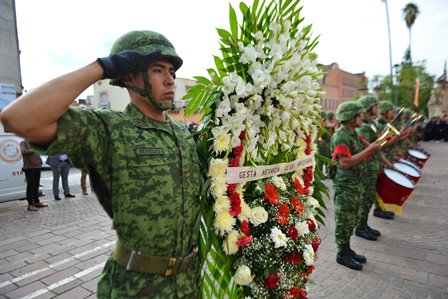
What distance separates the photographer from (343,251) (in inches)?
171

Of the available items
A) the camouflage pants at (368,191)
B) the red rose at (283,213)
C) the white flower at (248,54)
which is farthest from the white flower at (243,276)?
the camouflage pants at (368,191)

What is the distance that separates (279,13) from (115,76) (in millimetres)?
1402

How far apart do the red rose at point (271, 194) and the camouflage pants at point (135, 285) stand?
2.82 ft

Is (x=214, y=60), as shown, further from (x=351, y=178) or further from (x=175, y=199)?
(x=351, y=178)

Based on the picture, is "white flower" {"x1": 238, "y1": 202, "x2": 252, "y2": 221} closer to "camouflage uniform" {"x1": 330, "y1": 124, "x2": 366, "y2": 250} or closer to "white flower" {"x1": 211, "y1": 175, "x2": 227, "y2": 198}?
"white flower" {"x1": 211, "y1": 175, "x2": 227, "y2": 198}

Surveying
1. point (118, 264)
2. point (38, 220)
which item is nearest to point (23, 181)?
point (38, 220)

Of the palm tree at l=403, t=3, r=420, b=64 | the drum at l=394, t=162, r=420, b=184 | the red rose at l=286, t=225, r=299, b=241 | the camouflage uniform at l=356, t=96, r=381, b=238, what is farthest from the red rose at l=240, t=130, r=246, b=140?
the palm tree at l=403, t=3, r=420, b=64

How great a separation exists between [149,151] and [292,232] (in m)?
1.33

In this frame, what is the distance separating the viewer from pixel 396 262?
4410 mm

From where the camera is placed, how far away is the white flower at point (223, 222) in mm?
2057

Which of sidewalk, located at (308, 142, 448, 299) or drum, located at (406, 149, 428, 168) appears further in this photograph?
drum, located at (406, 149, 428, 168)

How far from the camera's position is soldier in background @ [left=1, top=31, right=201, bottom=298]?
4.60 ft

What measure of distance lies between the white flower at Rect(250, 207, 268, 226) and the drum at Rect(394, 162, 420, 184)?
16.0 feet

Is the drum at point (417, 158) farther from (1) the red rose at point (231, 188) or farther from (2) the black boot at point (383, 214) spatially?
(1) the red rose at point (231, 188)
